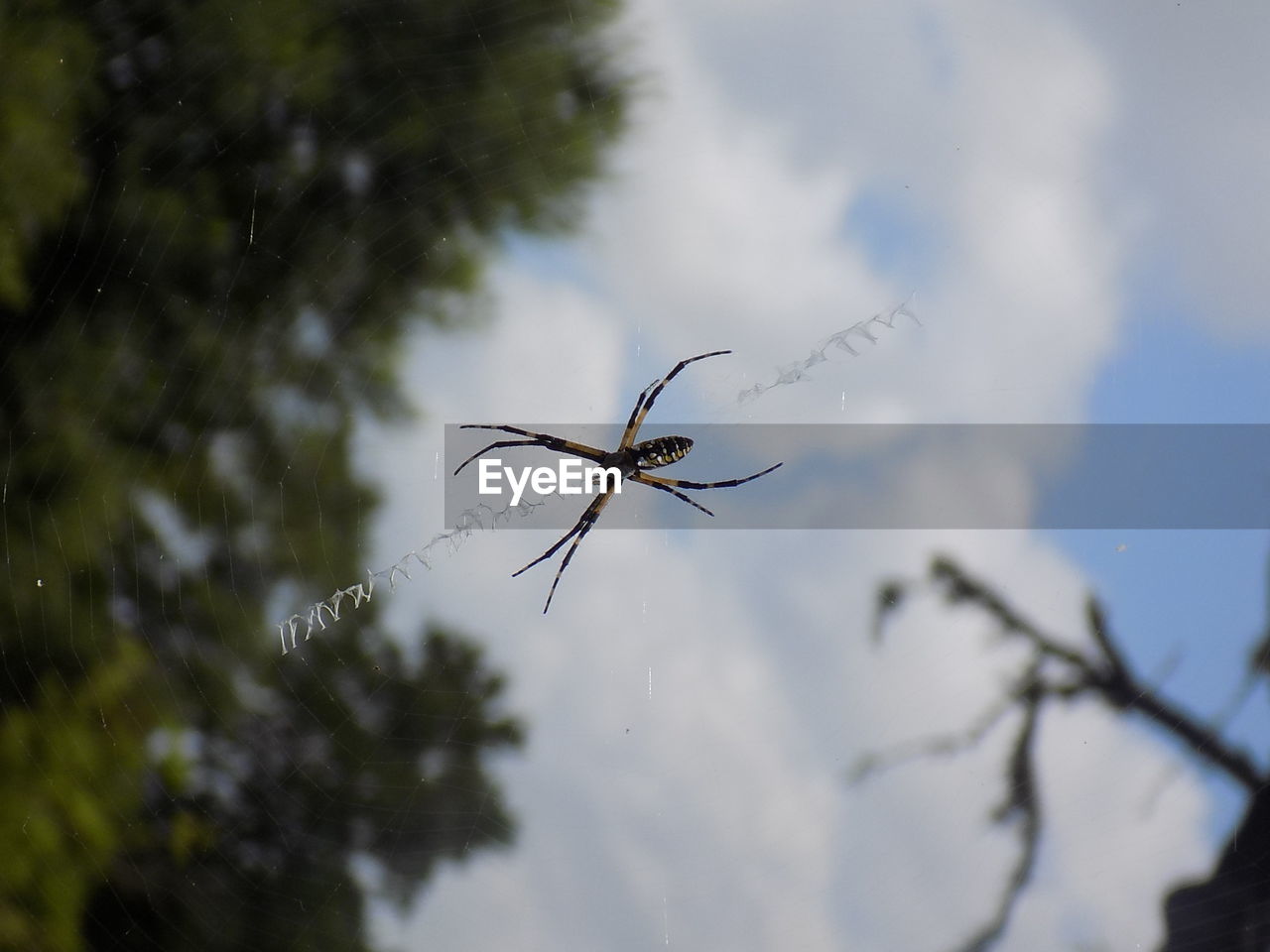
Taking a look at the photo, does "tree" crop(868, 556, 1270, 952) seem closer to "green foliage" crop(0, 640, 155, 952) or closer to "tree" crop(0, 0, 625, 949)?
"tree" crop(0, 0, 625, 949)

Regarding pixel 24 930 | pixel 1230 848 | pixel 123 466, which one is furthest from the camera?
pixel 123 466

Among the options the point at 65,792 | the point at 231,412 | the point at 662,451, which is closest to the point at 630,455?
the point at 662,451

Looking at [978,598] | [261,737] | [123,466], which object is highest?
[123,466]

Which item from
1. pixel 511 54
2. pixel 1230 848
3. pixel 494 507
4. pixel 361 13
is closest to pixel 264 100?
pixel 361 13

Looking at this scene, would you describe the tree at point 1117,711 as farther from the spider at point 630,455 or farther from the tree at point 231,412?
the tree at point 231,412

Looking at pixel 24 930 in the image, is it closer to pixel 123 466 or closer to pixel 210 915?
pixel 210 915
